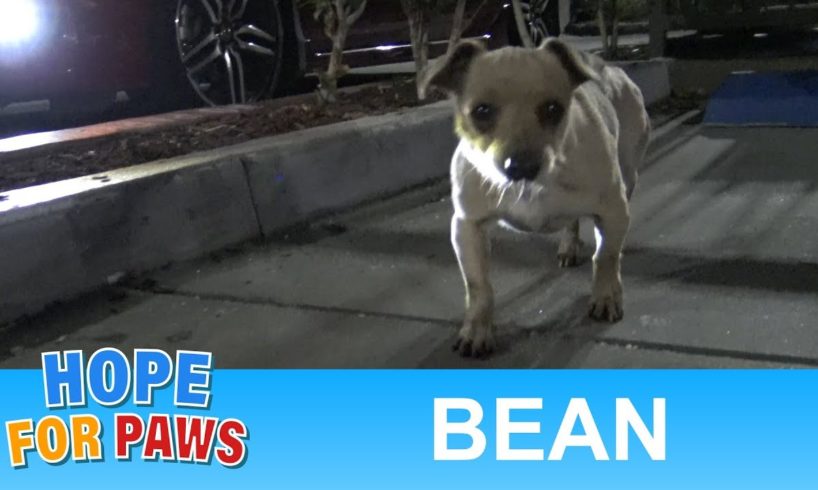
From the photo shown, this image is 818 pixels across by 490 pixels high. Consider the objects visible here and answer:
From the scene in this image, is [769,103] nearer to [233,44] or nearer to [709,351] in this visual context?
[233,44]

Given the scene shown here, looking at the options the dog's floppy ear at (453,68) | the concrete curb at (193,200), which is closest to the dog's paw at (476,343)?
the dog's floppy ear at (453,68)

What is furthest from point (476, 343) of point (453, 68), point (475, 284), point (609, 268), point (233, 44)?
point (233, 44)

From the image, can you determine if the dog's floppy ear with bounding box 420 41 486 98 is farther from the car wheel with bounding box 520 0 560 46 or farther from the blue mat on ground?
the car wheel with bounding box 520 0 560 46

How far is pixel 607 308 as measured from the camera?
3080mm

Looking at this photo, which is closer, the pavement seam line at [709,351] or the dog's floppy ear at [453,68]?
the pavement seam line at [709,351]

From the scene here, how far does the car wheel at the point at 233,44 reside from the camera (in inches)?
246

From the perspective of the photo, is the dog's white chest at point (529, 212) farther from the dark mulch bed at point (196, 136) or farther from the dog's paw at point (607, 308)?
the dark mulch bed at point (196, 136)

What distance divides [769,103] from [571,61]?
464cm

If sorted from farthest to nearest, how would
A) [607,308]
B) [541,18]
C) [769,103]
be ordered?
[541,18] → [769,103] → [607,308]

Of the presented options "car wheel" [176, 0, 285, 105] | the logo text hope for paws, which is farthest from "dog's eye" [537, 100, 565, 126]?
"car wheel" [176, 0, 285, 105]

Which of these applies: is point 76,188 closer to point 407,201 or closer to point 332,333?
point 332,333

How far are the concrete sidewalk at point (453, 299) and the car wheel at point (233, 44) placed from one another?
2.12 meters

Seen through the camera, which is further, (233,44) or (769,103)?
(769,103)

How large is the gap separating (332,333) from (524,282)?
87 cm
